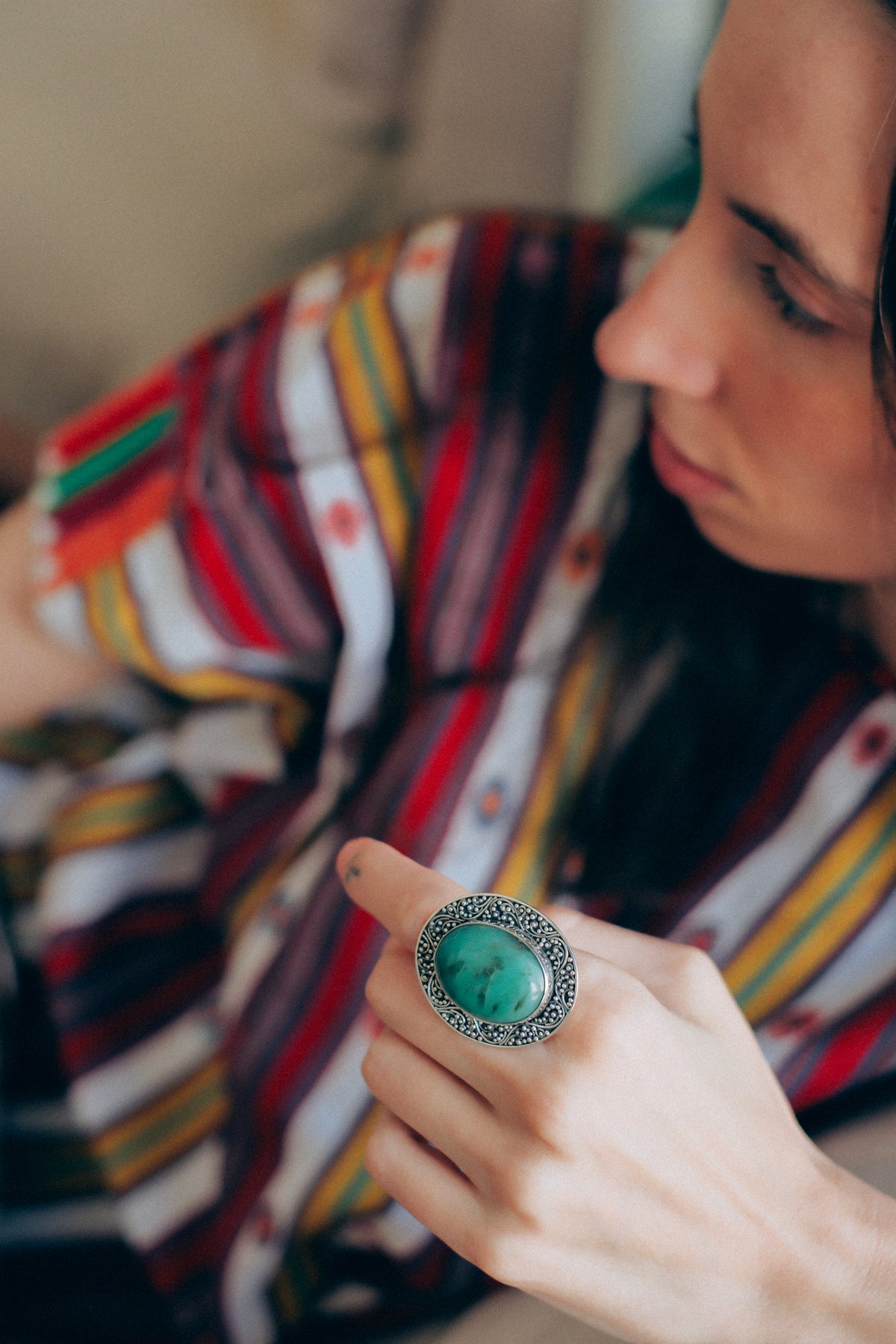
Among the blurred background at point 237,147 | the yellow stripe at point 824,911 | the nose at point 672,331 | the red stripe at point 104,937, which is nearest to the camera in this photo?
the nose at point 672,331

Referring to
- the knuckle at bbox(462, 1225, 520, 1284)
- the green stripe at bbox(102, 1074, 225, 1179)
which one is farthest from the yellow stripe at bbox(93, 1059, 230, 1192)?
the knuckle at bbox(462, 1225, 520, 1284)

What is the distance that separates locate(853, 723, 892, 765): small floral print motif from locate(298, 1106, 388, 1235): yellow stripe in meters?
0.36

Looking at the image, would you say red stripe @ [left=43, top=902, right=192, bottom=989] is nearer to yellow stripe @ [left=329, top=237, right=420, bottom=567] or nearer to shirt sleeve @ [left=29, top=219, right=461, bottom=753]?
shirt sleeve @ [left=29, top=219, right=461, bottom=753]

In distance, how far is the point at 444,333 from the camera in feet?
1.93

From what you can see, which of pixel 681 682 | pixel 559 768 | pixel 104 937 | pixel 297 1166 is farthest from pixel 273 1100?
pixel 681 682

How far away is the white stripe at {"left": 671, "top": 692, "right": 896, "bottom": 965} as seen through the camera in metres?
0.55

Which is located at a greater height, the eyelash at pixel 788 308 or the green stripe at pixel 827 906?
the eyelash at pixel 788 308

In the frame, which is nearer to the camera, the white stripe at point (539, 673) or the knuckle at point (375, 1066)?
the knuckle at point (375, 1066)

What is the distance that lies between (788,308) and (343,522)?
0.29 m

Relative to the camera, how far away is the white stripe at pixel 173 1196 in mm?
630

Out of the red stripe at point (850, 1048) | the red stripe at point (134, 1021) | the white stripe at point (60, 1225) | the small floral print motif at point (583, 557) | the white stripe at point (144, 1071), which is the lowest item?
the white stripe at point (60, 1225)

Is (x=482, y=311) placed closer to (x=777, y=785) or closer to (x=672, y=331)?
(x=672, y=331)

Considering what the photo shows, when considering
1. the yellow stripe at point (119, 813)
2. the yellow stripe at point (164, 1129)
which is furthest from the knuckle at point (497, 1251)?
the yellow stripe at point (119, 813)

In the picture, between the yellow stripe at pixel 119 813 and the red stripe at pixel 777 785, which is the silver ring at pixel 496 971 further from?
the yellow stripe at pixel 119 813
